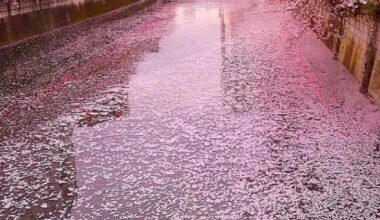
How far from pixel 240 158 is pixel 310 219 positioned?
1.64 meters

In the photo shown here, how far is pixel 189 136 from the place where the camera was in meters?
7.16

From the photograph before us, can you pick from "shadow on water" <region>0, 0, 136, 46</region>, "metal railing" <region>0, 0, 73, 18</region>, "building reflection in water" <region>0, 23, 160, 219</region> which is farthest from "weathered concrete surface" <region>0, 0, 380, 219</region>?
"metal railing" <region>0, 0, 73, 18</region>

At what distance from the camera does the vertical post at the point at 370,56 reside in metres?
8.96

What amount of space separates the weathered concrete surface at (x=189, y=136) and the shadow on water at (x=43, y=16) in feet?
9.37

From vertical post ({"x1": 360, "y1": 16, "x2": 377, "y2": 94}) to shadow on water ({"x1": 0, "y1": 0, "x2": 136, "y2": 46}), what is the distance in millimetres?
10716

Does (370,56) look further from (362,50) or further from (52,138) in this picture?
(52,138)

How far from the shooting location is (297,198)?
5234mm

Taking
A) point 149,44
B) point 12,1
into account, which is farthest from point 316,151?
point 12,1

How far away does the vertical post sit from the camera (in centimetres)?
896

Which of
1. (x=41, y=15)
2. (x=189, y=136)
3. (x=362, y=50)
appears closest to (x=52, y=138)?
(x=189, y=136)

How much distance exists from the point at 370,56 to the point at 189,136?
3.91m

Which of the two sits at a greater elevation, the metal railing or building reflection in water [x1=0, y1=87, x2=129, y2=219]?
the metal railing

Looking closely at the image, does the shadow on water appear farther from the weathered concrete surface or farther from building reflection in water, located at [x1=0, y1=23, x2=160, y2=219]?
building reflection in water, located at [x1=0, y1=23, x2=160, y2=219]

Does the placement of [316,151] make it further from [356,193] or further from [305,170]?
[356,193]
